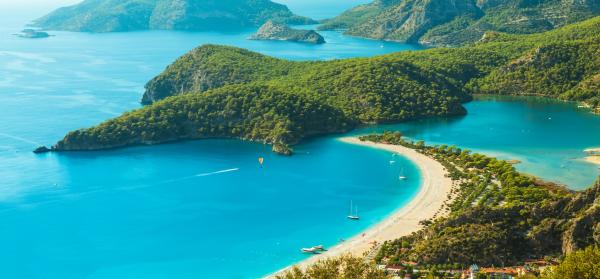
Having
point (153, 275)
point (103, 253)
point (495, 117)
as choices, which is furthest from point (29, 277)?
point (495, 117)

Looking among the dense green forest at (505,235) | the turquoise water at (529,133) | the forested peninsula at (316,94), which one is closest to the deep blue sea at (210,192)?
the turquoise water at (529,133)

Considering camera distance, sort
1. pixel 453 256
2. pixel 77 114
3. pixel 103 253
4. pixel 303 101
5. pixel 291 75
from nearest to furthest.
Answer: pixel 453 256 → pixel 103 253 → pixel 303 101 → pixel 77 114 → pixel 291 75

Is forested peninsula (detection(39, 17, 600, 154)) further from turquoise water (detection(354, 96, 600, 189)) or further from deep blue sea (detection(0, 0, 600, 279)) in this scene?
turquoise water (detection(354, 96, 600, 189))

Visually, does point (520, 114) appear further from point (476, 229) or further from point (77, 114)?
point (77, 114)

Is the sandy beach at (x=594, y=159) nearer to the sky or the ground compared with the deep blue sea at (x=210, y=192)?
nearer to the sky

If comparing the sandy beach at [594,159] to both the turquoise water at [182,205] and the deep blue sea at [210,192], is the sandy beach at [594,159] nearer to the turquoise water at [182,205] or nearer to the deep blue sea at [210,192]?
the deep blue sea at [210,192]

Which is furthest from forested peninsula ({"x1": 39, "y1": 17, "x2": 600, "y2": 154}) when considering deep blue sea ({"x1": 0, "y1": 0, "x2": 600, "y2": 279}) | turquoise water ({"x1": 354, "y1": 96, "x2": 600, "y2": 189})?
turquoise water ({"x1": 354, "y1": 96, "x2": 600, "y2": 189})
